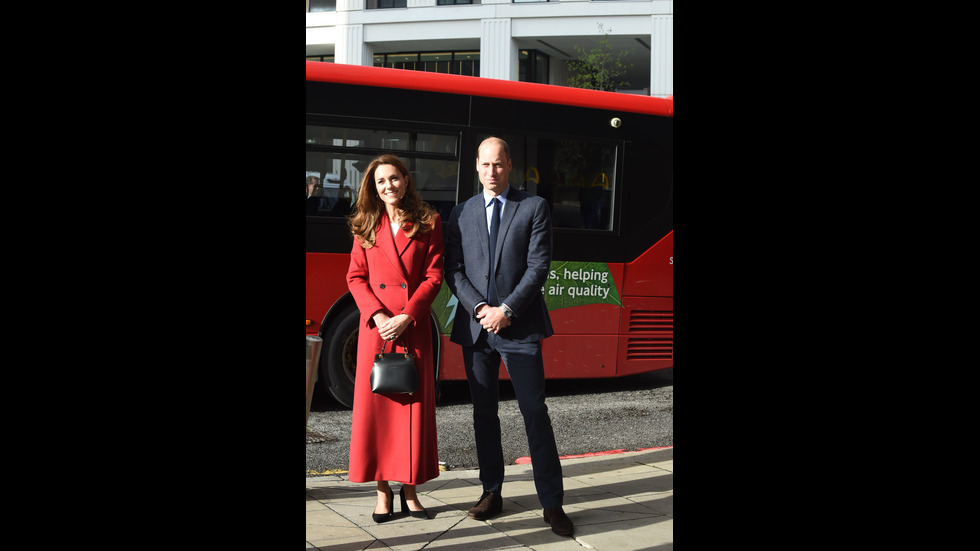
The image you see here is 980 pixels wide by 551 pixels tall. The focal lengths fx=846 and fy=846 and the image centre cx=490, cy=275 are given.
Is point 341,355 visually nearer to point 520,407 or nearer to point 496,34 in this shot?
point 520,407

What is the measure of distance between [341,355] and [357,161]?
1.65 metres

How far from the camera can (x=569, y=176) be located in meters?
7.78

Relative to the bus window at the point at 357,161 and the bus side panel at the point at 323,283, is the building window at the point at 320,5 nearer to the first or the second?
the bus window at the point at 357,161

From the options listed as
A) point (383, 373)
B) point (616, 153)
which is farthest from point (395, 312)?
point (616, 153)

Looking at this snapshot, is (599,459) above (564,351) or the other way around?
the other way around

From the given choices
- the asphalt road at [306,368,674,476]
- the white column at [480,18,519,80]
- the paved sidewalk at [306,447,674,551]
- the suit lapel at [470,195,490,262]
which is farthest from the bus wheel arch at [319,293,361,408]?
the white column at [480,18,519,80]

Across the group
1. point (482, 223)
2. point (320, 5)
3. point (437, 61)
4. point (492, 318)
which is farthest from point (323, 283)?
point (320, 5)

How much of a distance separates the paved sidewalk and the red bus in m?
2.40

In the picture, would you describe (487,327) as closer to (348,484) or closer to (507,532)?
(507,532)

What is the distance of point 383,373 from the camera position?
13.0 feet

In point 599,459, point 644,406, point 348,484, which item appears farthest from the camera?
point 644,406
